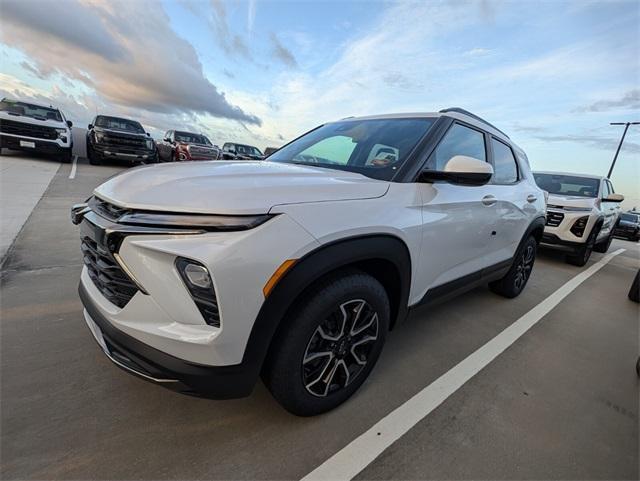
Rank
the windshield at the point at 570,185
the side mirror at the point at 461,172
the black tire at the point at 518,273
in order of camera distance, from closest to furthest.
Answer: the side mirror at the point at 461,172 < the black tire at the point at 518,273 < the windshield at the point at 570,185

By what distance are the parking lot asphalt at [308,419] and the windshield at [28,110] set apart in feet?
32.1

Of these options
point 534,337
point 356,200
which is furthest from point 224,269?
point 534,337

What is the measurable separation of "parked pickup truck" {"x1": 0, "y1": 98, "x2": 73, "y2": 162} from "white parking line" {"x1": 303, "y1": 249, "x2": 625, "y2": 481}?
475 inches

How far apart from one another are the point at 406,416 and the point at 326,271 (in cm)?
108

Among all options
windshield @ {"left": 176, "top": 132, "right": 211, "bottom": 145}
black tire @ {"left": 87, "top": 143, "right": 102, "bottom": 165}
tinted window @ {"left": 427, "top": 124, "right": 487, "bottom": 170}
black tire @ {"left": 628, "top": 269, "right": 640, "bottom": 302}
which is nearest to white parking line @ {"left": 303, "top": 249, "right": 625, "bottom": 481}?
tinted window @ {"left": 427, "top": 124, "right": 487, "bottom": 170}

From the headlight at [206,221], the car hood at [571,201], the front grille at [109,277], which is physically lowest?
the front grille at [109,277]

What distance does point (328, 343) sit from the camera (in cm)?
174

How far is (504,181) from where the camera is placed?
10.3 feet

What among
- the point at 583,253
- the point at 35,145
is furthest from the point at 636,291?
the point at 35,145

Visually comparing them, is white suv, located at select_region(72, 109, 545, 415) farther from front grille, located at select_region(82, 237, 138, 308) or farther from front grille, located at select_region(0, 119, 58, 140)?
front grille, located at select_region(0, 119, 58, 140)

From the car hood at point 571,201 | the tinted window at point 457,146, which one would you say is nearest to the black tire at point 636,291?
the car hood at point 571,201

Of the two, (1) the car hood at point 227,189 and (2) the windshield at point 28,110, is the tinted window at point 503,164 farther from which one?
(2) the windshield at point 28,110

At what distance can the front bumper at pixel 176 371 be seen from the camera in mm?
1334

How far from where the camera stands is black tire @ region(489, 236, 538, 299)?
146 inches
